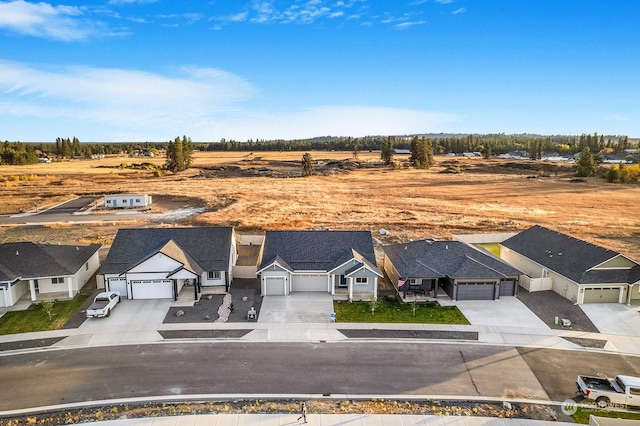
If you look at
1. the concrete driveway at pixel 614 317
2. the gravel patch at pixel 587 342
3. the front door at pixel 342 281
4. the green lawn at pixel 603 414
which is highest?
the front door at pixel 342 281

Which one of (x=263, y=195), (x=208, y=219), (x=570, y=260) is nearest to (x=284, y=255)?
(x=570, y=260)

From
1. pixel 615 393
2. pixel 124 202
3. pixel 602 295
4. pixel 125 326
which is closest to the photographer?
pixel 615 393

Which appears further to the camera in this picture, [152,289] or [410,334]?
[152,289]

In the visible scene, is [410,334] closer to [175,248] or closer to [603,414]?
[603,414]

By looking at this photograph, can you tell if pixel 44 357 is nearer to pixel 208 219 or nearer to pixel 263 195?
pixel 208 219

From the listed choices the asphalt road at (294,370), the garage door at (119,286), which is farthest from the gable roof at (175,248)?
the asphalt road at (294,370)

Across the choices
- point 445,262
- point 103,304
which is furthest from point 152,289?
point 445,262

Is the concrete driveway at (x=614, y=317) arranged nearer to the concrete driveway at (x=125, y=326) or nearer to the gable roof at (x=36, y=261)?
the concrete driveway at (x=125, y=326)
